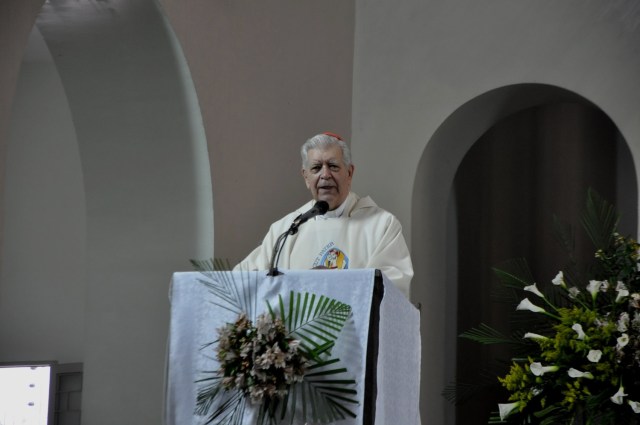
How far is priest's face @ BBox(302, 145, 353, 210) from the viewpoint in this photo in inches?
195

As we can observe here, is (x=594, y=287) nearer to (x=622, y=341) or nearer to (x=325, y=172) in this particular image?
(x=622, y=341)

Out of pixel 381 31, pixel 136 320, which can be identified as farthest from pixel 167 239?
pixel 381 31

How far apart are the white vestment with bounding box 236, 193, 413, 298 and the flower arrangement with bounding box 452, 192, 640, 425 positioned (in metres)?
0.81

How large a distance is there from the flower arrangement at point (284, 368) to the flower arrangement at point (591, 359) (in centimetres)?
149

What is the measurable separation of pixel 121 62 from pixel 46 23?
467 mm

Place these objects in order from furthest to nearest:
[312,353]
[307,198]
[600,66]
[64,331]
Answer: [64,331] → [307,198] → [600,66] → [312,353]

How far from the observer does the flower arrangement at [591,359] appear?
4.65 metres

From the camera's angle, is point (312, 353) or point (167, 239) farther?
point (167, 239)

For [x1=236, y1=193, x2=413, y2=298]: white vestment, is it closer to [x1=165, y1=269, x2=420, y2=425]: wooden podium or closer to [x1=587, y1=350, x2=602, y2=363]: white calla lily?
[x1=165, y1=269, x2=420, y2=425]: wooden podium

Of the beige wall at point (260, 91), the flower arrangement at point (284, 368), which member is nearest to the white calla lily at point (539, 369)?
the flower arrangement at point (284, 368)

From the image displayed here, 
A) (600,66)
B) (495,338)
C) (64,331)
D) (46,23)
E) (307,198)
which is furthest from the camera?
(64,331)

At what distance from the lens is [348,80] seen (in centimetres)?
714

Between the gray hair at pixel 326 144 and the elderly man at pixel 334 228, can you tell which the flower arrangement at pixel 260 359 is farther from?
the gray hair at pixel 326 144

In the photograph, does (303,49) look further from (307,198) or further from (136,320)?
(136,320)
